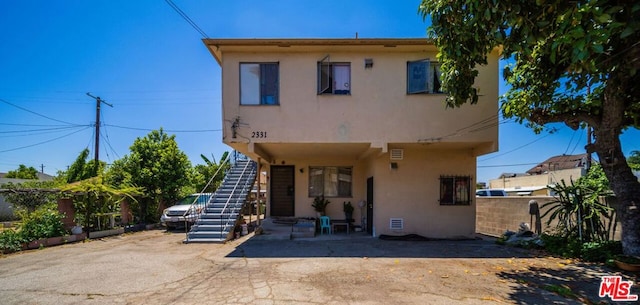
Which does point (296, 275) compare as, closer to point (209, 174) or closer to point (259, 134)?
point (259, 134)

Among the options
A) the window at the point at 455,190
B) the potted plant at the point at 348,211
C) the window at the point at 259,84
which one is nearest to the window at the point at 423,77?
the window at the point at 455,190

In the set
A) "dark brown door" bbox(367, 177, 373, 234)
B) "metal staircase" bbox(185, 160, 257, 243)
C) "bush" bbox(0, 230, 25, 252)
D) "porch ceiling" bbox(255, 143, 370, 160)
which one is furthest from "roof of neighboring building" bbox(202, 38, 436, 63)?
"bush" bbox(0, 230, 25, 252)

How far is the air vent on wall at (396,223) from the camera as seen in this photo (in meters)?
9.89

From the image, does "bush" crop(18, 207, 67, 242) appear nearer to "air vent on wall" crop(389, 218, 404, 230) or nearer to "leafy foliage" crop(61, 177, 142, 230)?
"leafy foliage" crop(61, 177, 142, 230)

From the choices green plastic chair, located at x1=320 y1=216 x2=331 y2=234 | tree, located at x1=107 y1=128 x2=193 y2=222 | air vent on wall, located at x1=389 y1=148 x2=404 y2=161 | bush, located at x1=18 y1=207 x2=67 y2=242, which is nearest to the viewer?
bush, located at x1=18 y1=207 x2=67 y2=242

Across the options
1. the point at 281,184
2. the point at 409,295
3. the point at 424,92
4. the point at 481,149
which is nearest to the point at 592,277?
the point at 409,295

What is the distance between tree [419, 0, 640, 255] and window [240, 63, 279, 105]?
183 inches

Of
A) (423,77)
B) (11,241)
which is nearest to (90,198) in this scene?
(11,241)

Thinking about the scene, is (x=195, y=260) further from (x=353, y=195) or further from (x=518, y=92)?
(x=518, y=92)

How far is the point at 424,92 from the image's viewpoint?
8.81 m

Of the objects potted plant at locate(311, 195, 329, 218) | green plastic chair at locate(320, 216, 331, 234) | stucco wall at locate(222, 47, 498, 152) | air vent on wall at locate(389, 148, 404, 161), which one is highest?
stucco wall at locate(222, 47, 498, 152)

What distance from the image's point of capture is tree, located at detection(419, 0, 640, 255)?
385 centimetres

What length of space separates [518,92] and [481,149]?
254cm

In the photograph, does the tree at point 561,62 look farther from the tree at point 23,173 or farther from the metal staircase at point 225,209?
the tree at point 23,173
